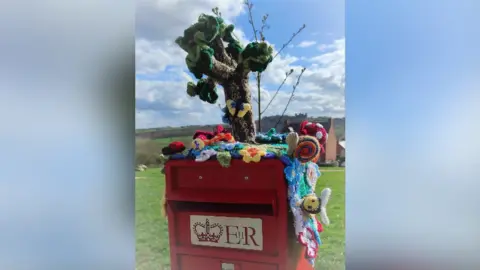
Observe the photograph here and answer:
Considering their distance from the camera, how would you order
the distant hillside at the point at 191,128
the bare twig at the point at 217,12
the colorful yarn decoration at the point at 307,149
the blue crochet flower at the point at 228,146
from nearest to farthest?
the colorful yarn decoration at the point at 307,149 → the blue crochet flower at the point at 228,146 → the distant hillside at the point at 191,128 → the bare twig at the point at 217,12

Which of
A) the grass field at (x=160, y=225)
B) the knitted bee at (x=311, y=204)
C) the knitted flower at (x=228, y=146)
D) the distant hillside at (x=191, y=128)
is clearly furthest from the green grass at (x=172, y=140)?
the knitted bee at (x=311, y=204)

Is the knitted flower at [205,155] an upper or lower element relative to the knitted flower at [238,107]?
lower

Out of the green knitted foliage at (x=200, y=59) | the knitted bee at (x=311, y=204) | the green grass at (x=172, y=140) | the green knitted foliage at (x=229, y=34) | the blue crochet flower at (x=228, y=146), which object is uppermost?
the green knitted foliage at (x=229, y=34)

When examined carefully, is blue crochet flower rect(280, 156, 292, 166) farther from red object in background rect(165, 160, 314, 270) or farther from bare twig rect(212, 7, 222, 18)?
bare twig rect(212, 7, 222, 18)

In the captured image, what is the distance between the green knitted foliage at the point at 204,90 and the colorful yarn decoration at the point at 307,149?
20.8 inches

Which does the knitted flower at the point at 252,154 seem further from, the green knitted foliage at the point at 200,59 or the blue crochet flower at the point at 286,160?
the green knitted foliage at the point at 200,59

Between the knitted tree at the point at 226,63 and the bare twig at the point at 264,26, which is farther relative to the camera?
the bare twig at the point at 264,26

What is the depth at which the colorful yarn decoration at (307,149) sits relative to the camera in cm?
187
